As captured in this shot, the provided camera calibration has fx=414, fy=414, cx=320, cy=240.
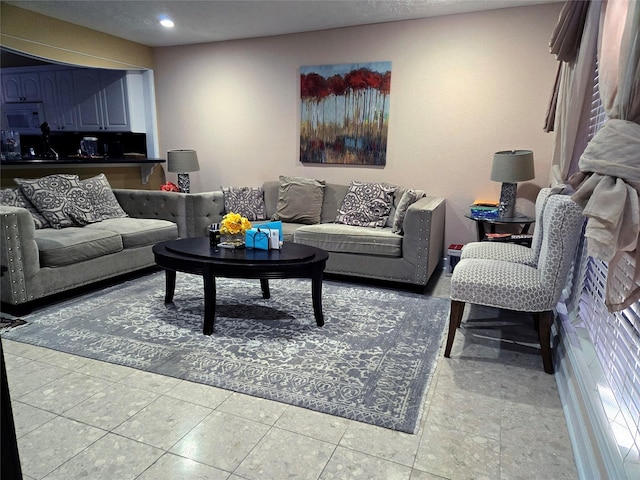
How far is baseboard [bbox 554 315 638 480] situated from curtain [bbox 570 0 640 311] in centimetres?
45

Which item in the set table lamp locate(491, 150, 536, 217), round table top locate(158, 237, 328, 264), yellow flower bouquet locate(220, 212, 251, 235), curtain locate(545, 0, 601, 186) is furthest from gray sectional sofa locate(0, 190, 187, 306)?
curtain locate(545, 0, 601, 186)

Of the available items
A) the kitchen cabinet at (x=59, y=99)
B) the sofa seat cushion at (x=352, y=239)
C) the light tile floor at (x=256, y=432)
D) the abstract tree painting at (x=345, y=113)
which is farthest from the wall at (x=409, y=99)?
the light tile floor at (x=256, y=432)

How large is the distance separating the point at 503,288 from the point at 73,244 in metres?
2.96

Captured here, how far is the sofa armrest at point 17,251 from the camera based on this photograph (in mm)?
2668

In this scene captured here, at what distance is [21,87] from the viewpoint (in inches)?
229

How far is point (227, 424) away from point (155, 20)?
396 cm

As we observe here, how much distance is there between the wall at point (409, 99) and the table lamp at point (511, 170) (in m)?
0.34

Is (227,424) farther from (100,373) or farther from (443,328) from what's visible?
(443,328)

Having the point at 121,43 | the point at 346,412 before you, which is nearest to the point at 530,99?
the point at 346,412

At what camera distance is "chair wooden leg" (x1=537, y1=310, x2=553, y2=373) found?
Answer: 2158mm

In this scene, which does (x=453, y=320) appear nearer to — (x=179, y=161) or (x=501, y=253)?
(x=501, y=253)

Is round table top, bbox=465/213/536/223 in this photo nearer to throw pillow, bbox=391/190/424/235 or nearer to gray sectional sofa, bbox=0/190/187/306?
throw pillow, bbox=391/190/424/235

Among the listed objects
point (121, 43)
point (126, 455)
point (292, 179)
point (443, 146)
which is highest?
point (121, 43)

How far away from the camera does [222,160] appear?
16.6ft
